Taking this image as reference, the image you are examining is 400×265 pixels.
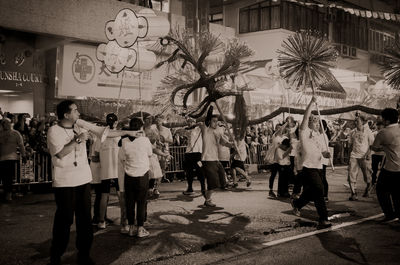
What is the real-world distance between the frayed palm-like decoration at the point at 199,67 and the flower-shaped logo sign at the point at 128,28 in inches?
50.1

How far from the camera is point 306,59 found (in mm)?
5434

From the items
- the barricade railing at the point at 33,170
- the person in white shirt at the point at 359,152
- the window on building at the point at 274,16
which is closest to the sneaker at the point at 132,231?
the barricade railing at the point at 33,170

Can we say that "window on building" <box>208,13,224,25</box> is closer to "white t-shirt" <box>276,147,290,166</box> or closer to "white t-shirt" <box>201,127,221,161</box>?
"white t-shirt" <box>276,147,290,166</box>

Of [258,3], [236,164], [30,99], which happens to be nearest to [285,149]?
[236,164]

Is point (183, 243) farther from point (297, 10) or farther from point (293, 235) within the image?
point (297, 10)

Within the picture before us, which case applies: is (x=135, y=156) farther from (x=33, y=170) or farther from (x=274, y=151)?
(x=33, y=170)

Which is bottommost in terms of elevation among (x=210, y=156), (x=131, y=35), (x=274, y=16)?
(x=210, y=156)

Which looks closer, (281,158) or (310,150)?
(310,150)

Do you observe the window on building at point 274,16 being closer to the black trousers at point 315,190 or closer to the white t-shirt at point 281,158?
the white t-shirt at point 281,158

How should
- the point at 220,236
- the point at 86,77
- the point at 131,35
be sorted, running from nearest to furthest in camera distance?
the point at 220,236 → the point at 131,35 → the point at 86,77

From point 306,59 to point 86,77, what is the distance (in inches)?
486

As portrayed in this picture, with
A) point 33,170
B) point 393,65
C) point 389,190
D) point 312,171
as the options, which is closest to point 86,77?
point 33,170

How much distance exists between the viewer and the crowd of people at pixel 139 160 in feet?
16.3

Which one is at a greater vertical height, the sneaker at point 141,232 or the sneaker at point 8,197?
the sneaker at point 8,197
